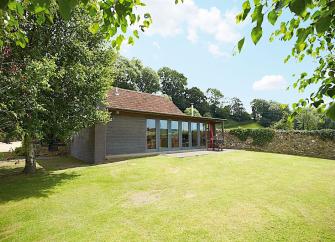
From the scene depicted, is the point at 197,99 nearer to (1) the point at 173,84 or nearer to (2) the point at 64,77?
(1) the point at 173,84

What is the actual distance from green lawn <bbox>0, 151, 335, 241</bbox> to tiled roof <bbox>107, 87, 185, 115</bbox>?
7.64 m

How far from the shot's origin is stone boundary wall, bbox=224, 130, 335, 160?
20327 mm

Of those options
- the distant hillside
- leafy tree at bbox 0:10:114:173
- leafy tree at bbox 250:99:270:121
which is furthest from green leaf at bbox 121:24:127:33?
leafy tree at bbox 250:99:270:121

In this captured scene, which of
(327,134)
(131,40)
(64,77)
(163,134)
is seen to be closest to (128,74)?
(163,134)

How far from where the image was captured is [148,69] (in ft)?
164

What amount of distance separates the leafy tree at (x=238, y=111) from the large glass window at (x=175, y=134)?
52430mm

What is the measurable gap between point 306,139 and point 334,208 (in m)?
17.1

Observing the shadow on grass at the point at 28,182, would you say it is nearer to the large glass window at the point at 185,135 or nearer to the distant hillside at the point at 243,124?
the large glass window at the point at 185,135

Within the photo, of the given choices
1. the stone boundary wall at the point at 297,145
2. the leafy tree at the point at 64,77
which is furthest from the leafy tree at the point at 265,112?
the leafy tree at the point at 64,77

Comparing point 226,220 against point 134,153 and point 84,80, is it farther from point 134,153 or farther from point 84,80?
point 134,153

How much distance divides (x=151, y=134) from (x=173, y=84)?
144 ft

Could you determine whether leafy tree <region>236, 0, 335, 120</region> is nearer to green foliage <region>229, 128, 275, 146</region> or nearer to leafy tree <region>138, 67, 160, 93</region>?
green foliage <region>229, 128, 275, 146</region>

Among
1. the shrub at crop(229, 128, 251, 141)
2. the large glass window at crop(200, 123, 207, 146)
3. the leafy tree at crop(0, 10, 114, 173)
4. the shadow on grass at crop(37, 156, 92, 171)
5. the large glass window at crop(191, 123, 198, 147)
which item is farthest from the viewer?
the shrub at crop(229, 128, 251, 141)

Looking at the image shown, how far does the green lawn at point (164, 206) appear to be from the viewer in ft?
16.6
